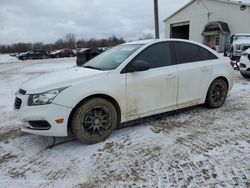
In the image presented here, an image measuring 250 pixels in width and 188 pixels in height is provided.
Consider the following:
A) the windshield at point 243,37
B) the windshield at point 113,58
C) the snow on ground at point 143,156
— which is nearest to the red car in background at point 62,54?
the windshield at point 243,37

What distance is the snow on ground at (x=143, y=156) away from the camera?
2.64m

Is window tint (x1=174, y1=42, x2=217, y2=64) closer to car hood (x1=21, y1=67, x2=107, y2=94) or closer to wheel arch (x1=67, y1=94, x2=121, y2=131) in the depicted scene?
wheel arch (x1=67, y1=94, x2=121, y2=131)

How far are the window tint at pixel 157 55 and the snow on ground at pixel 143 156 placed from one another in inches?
45.4

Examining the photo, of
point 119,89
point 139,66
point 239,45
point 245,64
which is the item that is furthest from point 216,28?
point 119,89

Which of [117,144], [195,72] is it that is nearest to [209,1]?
[195,72]

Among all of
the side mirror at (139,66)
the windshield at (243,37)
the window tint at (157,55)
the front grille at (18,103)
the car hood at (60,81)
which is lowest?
the front grille at (18,103)

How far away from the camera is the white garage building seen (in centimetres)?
2509

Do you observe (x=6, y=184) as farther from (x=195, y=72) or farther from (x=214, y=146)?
(x=195, y=72)

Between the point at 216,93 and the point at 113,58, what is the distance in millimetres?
2504

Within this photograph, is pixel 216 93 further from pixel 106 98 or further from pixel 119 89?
pixel 106 98

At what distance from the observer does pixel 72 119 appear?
11.0ft

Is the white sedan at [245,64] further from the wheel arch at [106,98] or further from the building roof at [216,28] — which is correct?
the building roof at [216,28]

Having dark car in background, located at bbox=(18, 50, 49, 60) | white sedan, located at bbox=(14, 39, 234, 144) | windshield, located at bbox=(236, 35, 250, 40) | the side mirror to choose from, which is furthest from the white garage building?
the side mirror

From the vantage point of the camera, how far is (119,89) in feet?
11.9
